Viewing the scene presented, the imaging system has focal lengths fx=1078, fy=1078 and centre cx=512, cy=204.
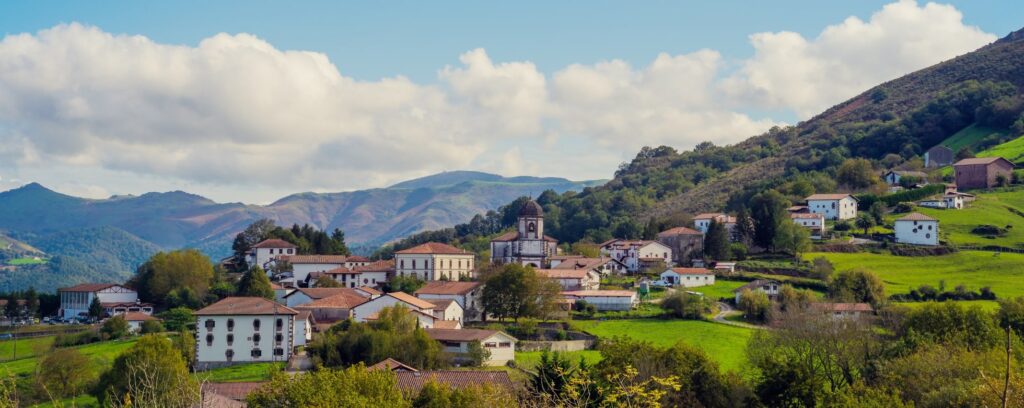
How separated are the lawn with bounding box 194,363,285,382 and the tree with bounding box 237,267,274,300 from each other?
15970 millimetres

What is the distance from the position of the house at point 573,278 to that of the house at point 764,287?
10958mm

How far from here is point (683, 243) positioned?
3674 inches

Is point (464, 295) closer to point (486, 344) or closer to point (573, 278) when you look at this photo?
point (573, 278)

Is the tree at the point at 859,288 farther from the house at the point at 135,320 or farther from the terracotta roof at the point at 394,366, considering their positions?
the house at the point at 135,320

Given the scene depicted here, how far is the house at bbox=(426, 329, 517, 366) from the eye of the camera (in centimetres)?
5719

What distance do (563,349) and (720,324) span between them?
11433 millimetres

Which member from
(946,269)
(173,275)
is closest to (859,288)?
(946,269)

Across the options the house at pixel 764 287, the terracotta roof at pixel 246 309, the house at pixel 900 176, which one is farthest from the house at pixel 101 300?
the house at pixel 900 176

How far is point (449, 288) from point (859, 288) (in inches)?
1066

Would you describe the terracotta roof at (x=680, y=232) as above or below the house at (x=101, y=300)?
above

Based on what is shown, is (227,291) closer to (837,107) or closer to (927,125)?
(927,125)

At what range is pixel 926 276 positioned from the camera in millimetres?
75875

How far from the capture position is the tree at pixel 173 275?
83.2m

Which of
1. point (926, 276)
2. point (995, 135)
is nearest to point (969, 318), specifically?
point (926, 276)
